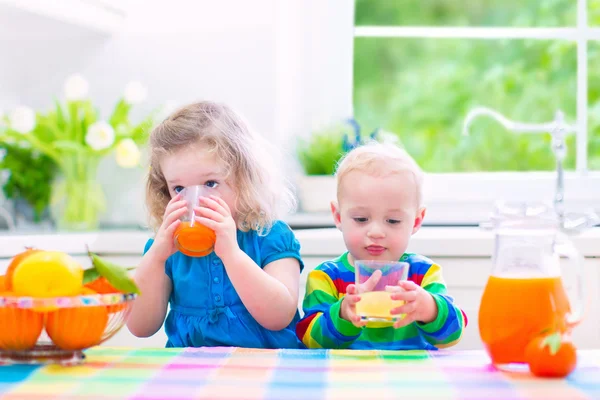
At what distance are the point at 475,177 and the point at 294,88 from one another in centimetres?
72

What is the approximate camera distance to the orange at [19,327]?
0.96 metres

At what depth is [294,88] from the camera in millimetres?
2793

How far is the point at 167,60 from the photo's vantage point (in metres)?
2.53

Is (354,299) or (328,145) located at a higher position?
(328,145)

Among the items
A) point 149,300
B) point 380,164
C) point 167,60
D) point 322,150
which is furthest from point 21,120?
point 380,164

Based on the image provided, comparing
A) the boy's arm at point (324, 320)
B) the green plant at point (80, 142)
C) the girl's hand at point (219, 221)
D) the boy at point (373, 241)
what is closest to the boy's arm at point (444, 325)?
the boy at point (373, 241)

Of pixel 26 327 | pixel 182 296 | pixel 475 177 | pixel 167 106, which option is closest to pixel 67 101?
pixel 167 106

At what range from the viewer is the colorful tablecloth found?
34.0 inches

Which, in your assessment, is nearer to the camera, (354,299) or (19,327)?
(19,327)

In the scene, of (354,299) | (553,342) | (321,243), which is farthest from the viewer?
(321,243)

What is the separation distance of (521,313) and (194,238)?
541 mm

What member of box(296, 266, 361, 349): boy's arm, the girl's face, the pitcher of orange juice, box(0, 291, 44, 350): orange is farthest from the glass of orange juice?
the pitcher of orange juice

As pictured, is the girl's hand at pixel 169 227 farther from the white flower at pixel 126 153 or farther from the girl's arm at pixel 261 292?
the white flower at pixel 126 153

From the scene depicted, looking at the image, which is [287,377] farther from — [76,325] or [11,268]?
[11,268]
